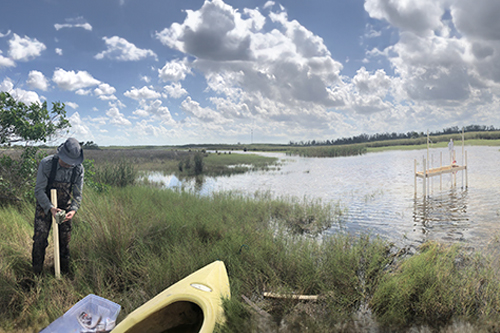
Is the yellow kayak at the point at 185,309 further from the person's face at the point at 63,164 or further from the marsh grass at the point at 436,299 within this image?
the person's face at the point at 63,164

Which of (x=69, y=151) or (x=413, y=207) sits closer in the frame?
(x=69, y=151)

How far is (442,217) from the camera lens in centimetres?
879

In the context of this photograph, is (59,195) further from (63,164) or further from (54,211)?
(63,164)

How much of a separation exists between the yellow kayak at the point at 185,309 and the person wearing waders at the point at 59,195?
6.17 feet

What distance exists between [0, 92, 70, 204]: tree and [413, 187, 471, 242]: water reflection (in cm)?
959

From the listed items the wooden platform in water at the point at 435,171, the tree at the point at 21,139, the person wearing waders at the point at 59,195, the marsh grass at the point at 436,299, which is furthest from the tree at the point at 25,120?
the wooden platform in water at the point at 435,171

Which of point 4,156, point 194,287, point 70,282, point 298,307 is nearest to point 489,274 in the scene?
point 298,307

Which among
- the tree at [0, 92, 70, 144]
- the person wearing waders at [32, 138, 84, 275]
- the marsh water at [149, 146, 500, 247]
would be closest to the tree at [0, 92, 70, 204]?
the tree at [0, 92, 70, 144]

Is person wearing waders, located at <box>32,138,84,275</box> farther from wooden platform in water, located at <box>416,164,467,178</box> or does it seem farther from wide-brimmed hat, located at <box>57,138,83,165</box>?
wooden platform in water, located at <box>416,164,467,178</box>

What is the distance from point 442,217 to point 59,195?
995cm

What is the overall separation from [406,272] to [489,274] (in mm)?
1012

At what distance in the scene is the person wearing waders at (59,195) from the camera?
378 cm

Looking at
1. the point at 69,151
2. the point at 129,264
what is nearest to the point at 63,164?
the point at 69,151

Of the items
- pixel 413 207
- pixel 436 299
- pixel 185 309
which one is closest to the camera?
pixel 185 309
